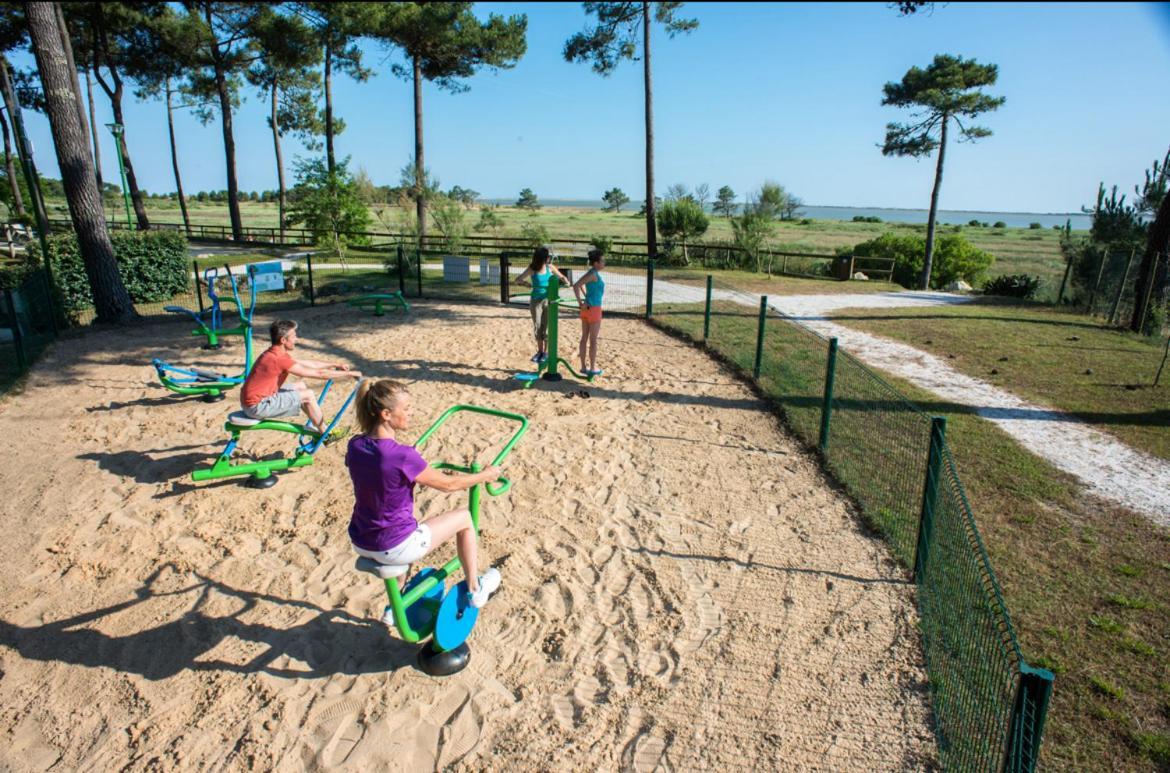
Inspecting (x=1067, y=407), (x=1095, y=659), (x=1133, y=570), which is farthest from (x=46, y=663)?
(x=1067, y=407)

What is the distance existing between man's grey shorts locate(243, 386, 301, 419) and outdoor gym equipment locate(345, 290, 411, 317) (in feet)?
23.0

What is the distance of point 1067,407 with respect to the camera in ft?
27.8

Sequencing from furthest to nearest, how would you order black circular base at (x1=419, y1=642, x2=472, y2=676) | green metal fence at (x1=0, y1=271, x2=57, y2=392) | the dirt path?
green metal fence at (x1=0, y1=271, x2=57, y2=392)
the dirt path
black circular base at (x1=419, y1=642, x2=472, y2=676)

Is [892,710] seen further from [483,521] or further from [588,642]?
[483,521]

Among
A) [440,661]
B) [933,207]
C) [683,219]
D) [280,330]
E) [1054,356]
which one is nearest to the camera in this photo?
[440,661]

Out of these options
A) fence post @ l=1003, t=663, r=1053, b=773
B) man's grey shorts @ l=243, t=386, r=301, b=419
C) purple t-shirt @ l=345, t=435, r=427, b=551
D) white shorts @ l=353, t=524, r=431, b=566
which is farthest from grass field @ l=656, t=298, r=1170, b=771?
man's grey shorts @ l=243, t=386, r=301, b=419

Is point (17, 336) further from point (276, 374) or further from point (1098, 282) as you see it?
point (1098, 282)

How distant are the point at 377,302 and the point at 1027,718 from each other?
1285 cm

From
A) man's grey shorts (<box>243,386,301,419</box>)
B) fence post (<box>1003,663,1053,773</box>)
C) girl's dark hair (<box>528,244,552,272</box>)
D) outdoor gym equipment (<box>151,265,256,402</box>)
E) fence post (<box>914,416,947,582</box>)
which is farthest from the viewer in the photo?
girl's dark hair (<box>528,244,552,272</box>)

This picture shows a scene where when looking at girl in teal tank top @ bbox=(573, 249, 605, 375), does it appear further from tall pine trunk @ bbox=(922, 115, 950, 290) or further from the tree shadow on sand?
tall pine trunk @ bbox=(922, 115, 950, 290)

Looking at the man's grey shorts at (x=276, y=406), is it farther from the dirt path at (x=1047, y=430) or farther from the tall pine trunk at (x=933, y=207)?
the tall pine trunk at (x=933, y=207)

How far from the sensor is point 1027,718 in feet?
7.91

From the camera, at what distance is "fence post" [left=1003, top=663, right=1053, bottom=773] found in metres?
2.21

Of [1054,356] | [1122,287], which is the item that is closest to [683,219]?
[1122,287]
